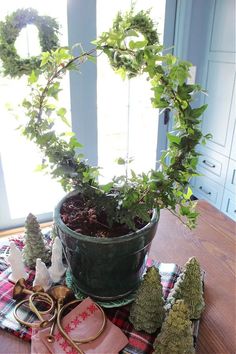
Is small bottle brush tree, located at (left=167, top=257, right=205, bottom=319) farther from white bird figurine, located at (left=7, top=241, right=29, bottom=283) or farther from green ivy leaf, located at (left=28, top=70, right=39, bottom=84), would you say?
green ivy leaf, located at (left=28, top=70, right=39, bottom=84)

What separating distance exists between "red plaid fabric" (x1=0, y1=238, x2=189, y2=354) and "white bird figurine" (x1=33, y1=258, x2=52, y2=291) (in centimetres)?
5

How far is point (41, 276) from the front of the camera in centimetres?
65

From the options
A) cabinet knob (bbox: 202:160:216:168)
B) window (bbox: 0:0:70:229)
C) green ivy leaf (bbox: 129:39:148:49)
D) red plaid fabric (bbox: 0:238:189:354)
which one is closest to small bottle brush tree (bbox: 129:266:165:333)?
red plaid fabric (bbox: 0:238:189:354)

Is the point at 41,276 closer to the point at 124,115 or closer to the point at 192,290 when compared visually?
the point at 192,290

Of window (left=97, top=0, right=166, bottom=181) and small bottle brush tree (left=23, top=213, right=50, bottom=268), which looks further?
window (left=97, top=0, right=166, bottom=181)

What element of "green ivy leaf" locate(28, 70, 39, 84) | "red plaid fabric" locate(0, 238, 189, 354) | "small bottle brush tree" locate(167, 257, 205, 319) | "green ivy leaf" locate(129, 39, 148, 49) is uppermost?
"green ivy leaf" locate(129, 39, 148, 49)

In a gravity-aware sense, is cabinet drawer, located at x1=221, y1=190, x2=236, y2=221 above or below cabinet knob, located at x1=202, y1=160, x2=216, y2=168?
below

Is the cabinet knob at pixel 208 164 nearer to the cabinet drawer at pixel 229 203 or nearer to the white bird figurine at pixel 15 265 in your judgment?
the cabinet drawer at pixel 229 203

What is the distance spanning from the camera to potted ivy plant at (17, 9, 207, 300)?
506mm

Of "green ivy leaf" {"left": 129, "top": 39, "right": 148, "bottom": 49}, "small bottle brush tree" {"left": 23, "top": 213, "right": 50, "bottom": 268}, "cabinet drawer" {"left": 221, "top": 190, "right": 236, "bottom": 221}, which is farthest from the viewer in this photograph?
"cabinet drawer" {"left": 221, "top": 190, "right": 236, "bottom": 221}

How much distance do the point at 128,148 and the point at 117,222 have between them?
145 centimetres

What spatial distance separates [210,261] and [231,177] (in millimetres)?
1181

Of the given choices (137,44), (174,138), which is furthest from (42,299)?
(137,44)

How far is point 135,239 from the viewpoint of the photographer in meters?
0.55
